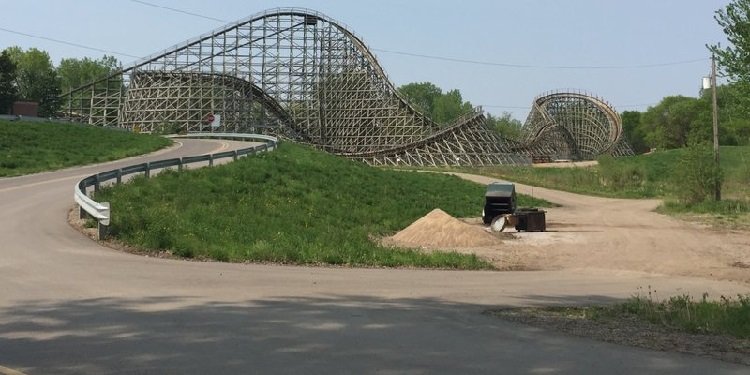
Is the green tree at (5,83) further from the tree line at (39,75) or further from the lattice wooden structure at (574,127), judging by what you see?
the lattice wooden structure at (574,127)

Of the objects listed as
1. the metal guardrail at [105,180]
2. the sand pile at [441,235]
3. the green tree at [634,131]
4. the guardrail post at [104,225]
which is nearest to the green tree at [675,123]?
the green tree at [634,131]

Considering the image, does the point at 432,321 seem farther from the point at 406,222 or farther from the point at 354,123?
the point at 354,123

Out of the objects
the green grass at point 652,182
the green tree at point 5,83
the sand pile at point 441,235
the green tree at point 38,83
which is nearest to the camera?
the sand pile at point 441,235

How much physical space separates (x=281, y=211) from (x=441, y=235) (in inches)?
226

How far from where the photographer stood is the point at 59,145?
39562mm

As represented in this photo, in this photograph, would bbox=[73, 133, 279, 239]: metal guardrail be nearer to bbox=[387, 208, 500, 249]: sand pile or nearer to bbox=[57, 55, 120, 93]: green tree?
bbox=[387, 208, 500, 249]: sand pile

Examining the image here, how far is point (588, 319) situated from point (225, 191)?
18.0 meters

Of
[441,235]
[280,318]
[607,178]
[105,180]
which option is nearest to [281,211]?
[441,235]

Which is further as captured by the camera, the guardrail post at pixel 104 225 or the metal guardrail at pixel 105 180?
the metal guardrail at pixel 105 180

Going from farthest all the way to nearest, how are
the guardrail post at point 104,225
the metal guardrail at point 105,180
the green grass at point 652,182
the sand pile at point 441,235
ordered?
the green grass at point 652,182 → the sand pile at point 441,235 → the metal guardrail at point 105,180 → the guardrail post at point 104,225

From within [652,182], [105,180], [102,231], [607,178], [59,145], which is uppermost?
[59,145]

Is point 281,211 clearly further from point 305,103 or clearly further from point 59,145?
point 305,103

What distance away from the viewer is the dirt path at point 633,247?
17781 mm

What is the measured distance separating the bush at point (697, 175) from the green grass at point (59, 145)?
33.2 m
